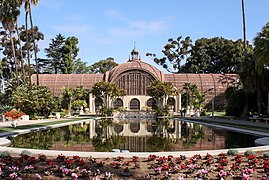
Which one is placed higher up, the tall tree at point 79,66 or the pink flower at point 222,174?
the tall tree at point 79,66

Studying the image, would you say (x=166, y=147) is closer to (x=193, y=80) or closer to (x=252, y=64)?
(x=252, y=64)

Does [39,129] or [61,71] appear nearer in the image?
[39,129]

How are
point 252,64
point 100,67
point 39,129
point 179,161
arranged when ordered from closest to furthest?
point 179,161
point 39,129
point 252,64
point 100,67

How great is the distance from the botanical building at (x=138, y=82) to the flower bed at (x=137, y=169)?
52.7 metres

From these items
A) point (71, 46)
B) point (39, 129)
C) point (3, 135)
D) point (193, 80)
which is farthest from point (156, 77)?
point (3, 135)

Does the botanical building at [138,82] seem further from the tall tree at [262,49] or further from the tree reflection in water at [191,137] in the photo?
the tree reflection in water at [191,137]

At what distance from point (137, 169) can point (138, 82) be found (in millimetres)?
55767

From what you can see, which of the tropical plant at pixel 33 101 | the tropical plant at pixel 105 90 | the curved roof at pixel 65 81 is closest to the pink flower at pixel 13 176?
the tropical plant at pixel 33 101

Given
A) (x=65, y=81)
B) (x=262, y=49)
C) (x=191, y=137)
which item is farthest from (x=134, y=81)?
(x=191, y=137)

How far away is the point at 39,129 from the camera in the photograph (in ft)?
79.8

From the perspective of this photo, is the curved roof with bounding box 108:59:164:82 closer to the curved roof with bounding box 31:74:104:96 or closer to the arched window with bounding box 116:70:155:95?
the arched window with bounding box 116:70:155:95

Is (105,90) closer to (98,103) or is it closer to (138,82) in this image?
(98,103)

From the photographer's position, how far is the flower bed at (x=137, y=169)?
8.70 m

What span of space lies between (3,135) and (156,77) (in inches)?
1875
